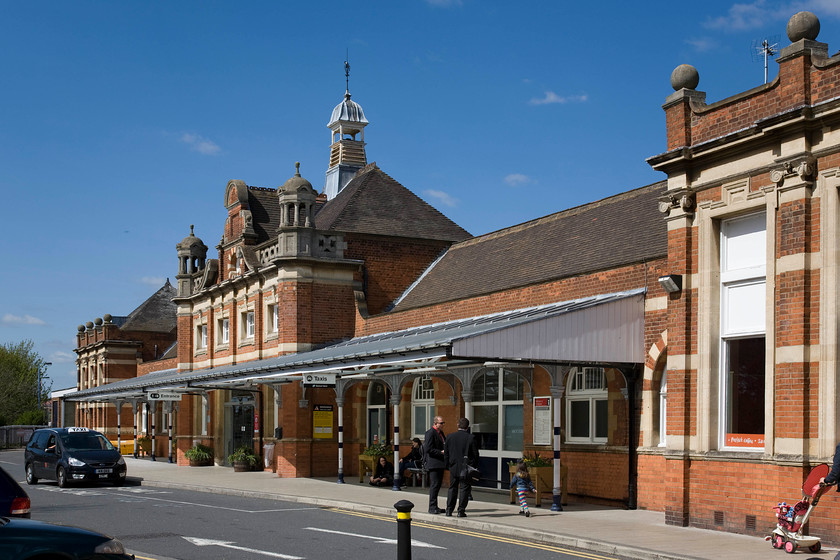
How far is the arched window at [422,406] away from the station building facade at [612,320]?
58 mm

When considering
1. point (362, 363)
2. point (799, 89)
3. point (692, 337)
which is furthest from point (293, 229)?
point (799, 89)

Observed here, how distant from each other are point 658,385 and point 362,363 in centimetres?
603

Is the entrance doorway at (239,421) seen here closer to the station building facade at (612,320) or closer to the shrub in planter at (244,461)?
the station building facade at (612,320)

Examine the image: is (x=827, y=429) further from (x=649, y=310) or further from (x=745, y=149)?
(x=649, y=310)

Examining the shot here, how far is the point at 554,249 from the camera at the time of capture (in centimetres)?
2395

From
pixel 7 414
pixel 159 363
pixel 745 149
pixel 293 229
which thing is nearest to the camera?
pixel 745 149

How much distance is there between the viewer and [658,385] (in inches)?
698

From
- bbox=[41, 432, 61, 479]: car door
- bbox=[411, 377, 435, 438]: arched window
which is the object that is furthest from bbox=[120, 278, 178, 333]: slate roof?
bbox=[411, 377, 435, 438]: arched window

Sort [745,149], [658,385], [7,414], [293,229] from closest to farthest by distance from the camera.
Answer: [745,149]
[658,385]
[293,229]
[7,414]

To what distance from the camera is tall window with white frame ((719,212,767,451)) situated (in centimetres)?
1417

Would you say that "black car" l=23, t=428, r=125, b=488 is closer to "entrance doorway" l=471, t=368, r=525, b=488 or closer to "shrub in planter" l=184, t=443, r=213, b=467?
"shrub in planter" l=184, t=443, r=213, b=467

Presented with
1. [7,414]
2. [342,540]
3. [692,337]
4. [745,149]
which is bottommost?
[7,414]

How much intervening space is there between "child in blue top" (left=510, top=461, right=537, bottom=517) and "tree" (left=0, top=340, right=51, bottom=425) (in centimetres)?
7240

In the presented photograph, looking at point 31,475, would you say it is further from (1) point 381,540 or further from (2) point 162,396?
(1) point 381,540
